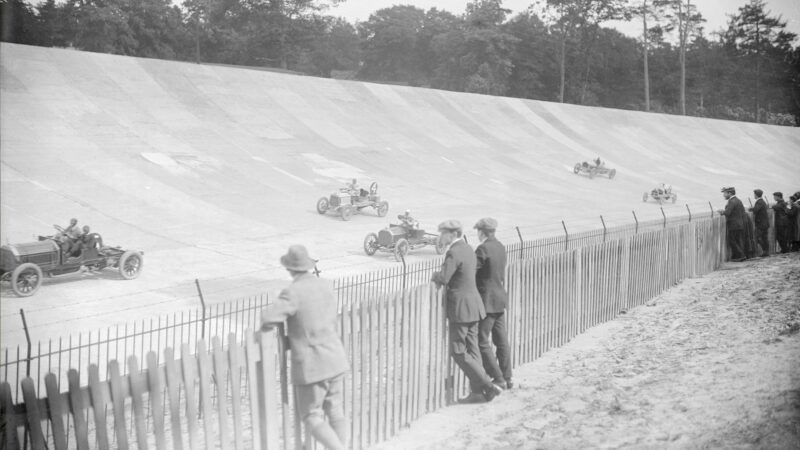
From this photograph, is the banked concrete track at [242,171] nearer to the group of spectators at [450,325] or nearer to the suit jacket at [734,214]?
the suit jacket at [734,214]

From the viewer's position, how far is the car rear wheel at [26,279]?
1080 centimetres

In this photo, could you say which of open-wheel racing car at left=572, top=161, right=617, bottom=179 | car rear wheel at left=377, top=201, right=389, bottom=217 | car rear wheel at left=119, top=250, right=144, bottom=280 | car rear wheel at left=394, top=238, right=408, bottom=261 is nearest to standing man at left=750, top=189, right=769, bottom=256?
car rear wheel at left=394, top=238, right=408, bottom=261

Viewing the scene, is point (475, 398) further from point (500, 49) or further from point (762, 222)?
point (500, 49)

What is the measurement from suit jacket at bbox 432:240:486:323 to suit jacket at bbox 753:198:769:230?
11.3 meters

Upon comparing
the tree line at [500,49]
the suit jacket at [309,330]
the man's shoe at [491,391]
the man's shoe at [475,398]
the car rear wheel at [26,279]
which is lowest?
the man's shoe at [475,398]

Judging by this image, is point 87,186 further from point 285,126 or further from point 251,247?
point 285,126

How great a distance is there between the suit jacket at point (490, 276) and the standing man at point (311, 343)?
2200 millimetres

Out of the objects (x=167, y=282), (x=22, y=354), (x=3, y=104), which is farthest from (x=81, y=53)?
(x=22, y=354)

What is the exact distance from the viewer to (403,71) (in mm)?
69375

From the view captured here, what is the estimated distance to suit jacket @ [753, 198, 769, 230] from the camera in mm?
14836

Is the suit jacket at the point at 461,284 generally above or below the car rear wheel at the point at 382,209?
below

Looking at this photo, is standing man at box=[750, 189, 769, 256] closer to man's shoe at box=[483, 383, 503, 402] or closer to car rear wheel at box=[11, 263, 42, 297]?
man's shoe at box=[483, 383, 503, 402]

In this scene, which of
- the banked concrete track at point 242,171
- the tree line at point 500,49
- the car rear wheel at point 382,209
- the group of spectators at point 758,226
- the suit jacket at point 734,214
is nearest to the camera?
the banked concrete track at point 242,171

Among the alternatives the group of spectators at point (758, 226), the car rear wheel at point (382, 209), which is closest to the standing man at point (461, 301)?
the group of spectators at point (758, 226)
